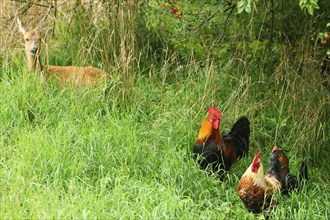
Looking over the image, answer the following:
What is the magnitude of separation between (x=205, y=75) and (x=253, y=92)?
2.00 feet

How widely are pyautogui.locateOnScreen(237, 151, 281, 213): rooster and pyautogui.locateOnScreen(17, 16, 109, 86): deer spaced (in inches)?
93.7

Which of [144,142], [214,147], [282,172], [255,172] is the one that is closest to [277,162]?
[282,172]

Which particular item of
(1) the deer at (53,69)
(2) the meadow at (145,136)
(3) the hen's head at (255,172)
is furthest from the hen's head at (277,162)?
(1) the deer at (53,69)

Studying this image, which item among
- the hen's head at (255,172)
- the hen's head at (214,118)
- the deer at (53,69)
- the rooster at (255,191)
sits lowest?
the rooster at (255,191)

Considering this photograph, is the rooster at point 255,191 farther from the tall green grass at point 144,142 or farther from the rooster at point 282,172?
the rooster at point 282,172

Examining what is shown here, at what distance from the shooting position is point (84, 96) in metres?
7.80

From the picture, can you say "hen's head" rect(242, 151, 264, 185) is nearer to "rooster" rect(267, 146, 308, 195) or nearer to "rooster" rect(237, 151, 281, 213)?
"rooster" rect(237, 151, 281, 213)

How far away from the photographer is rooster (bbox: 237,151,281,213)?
6.32 meters

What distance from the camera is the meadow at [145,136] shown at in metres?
6.00

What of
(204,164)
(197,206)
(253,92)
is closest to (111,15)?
(253,92)

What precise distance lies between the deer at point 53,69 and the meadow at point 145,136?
139 millimetres

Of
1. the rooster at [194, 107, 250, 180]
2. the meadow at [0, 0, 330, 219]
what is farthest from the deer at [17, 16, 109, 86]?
the rooster at [194, 107, 250, 180]

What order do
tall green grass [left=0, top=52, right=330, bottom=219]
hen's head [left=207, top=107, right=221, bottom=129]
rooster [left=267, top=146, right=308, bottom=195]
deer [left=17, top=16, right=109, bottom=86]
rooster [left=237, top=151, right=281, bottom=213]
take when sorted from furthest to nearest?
deer [left=17, top=16, right=109, bottom=86] → hen's head [left=207, top=107, right=221, bottom=129] → rooster [left=267, top=146, right=308, bottom=195] → rooster [left=237, top=151, right=281, bottom=213] → tall green grass [left=0, top=52, right=330, bottom=219]

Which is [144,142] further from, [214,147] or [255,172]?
[255,172]
